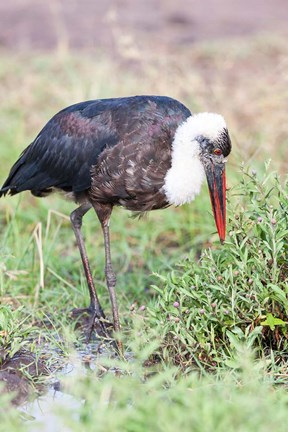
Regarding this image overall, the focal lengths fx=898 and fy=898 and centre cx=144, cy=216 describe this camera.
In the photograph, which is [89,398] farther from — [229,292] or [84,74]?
[84,74]

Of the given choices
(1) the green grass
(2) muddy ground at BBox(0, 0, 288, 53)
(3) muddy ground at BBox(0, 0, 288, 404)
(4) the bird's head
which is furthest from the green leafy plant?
(2) muddy ground at BBox(0, 0, 288, 53)

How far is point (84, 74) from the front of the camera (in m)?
9.09

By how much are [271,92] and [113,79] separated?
1567 mm

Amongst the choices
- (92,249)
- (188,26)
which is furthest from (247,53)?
(92,249)

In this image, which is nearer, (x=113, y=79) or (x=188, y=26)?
(x=113, y=79)

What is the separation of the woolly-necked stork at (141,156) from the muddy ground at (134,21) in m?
5.66

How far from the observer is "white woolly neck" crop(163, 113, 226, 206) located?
4688 millimetres

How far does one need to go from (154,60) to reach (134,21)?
2526 mm

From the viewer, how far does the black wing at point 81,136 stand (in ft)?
15.9

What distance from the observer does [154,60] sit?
9.32m

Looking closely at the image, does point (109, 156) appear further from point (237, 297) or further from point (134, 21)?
point (134, 21)

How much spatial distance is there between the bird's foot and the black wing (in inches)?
27.7

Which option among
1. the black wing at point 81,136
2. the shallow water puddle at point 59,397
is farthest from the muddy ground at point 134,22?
the shallow water puddle at point 59,397

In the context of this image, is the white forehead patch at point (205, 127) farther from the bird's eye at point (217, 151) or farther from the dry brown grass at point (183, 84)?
the dry brown grass at point (183, 84)
